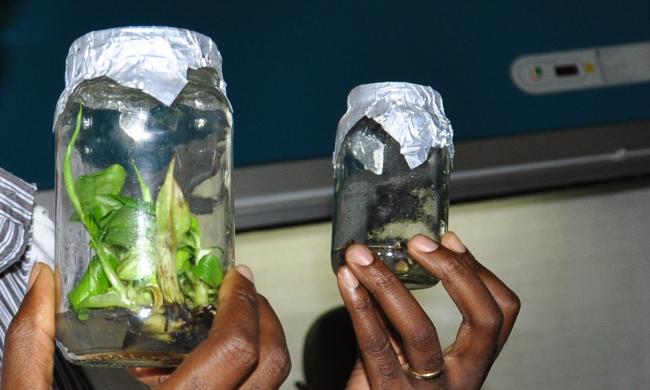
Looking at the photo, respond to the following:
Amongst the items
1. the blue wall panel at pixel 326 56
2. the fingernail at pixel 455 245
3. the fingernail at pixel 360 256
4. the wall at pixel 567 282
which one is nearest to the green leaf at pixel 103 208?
the fingernail at pixel 360 256

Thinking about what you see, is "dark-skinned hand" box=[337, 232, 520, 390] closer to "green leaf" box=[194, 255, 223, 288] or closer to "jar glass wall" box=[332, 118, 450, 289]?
"jar glass wall" box=[332, 118, 450, 289]

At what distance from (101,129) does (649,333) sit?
4.02ft

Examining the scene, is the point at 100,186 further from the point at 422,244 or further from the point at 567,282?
the point at 567,282

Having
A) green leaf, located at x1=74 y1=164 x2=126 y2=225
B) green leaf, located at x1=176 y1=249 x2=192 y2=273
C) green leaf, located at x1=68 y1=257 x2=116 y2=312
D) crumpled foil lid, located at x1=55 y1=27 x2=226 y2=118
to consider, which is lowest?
green leaf, located at x1=68 y1=257 x2=116 y2=312

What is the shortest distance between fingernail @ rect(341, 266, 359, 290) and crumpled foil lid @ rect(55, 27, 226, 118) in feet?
0.76

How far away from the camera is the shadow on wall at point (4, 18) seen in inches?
48.4

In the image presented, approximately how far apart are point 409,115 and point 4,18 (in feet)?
2.28

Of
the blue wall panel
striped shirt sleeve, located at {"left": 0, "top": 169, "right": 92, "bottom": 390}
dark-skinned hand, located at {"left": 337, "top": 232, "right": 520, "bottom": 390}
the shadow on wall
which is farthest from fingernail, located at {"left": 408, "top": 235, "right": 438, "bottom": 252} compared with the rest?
the shadow on wall

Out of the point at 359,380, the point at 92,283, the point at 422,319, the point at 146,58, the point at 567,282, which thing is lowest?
the point at 567,282

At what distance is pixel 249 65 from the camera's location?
1.37m

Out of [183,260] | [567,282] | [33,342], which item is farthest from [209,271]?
[567,282]

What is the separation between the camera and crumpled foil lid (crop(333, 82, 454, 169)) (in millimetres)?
818

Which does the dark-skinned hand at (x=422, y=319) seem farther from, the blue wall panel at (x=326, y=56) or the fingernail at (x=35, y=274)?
the blue wall panel at (x=326, y=56)

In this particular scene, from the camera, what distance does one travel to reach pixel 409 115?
82cm
